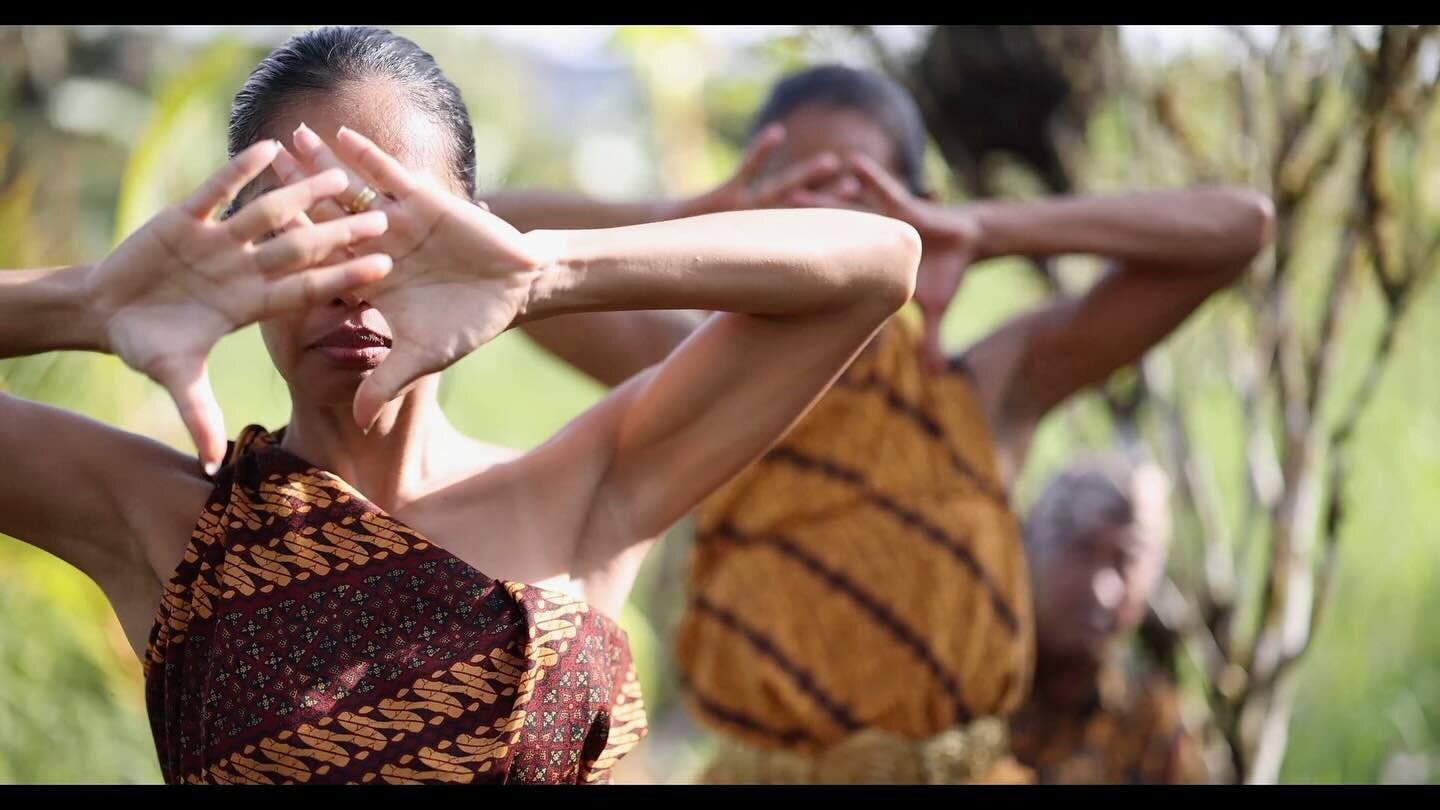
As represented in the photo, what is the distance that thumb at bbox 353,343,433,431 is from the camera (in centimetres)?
140

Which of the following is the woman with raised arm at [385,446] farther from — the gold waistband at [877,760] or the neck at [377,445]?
the gold waistband at [877,760]

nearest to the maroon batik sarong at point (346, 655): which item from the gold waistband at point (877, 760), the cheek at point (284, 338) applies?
the cheek at point (284, 338)

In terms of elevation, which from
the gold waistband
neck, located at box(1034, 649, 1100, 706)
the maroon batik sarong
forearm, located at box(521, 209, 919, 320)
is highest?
forearm, located at box(521, 209, 919, 320)

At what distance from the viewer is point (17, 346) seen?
149cm

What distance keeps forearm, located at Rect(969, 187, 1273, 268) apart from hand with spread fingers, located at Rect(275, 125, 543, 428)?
1.62m

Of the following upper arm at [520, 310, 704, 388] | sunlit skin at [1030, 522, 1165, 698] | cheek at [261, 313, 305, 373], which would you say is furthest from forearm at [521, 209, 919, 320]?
sunlit skin at [1030, 522, 1165, 698]

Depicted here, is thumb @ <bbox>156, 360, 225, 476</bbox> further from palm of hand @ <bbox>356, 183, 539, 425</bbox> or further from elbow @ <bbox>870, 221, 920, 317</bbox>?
elbow @ <bbox>870, 221, 920, 317</bbox>

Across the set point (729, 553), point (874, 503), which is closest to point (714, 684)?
point (729, 553)

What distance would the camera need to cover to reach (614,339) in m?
2.80

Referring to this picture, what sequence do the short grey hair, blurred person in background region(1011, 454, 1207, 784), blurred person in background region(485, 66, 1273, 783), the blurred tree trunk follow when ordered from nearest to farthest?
blurred person in background region(485, 66, 1273, 783)
the blurred tree trunk
blurred person in background region(1011, 454, 1207, 784)
the short grey hair

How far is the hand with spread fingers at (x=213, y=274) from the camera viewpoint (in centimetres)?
136

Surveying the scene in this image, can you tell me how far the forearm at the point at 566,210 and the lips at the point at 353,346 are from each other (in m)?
1.33
